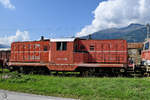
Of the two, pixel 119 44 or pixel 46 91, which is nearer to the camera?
pixel 46 91

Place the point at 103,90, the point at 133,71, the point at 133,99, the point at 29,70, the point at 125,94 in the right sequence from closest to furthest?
the point at 133,99 < the point at 125,94 < the point at 103,90 < the point at 133,71 < the point at 29,70

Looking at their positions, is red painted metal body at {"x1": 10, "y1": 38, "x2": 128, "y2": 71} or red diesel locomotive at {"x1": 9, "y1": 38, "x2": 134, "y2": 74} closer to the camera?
red diesel locomotive at {"x1": 9, "y1": 38, "x2": 134, "y2": 74}

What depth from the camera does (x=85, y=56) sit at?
14.5 metres

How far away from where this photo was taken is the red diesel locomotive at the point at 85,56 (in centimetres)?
1393

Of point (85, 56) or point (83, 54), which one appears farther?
point (85, 56)

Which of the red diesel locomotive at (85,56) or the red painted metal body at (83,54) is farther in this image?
the red painted metal body at (83,54)

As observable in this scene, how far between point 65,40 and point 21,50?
225 inches

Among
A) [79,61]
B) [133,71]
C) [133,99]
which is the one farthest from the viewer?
[79,61]

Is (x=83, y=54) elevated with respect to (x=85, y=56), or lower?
elevated

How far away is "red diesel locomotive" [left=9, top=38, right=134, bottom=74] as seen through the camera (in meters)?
13.9

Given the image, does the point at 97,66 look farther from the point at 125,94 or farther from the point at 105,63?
the point at 125,94

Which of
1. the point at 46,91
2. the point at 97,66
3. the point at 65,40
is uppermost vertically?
the point at 65,40

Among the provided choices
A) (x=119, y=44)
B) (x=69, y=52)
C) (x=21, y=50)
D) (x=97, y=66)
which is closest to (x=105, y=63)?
(x=97, y=66)

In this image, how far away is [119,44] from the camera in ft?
47.0
